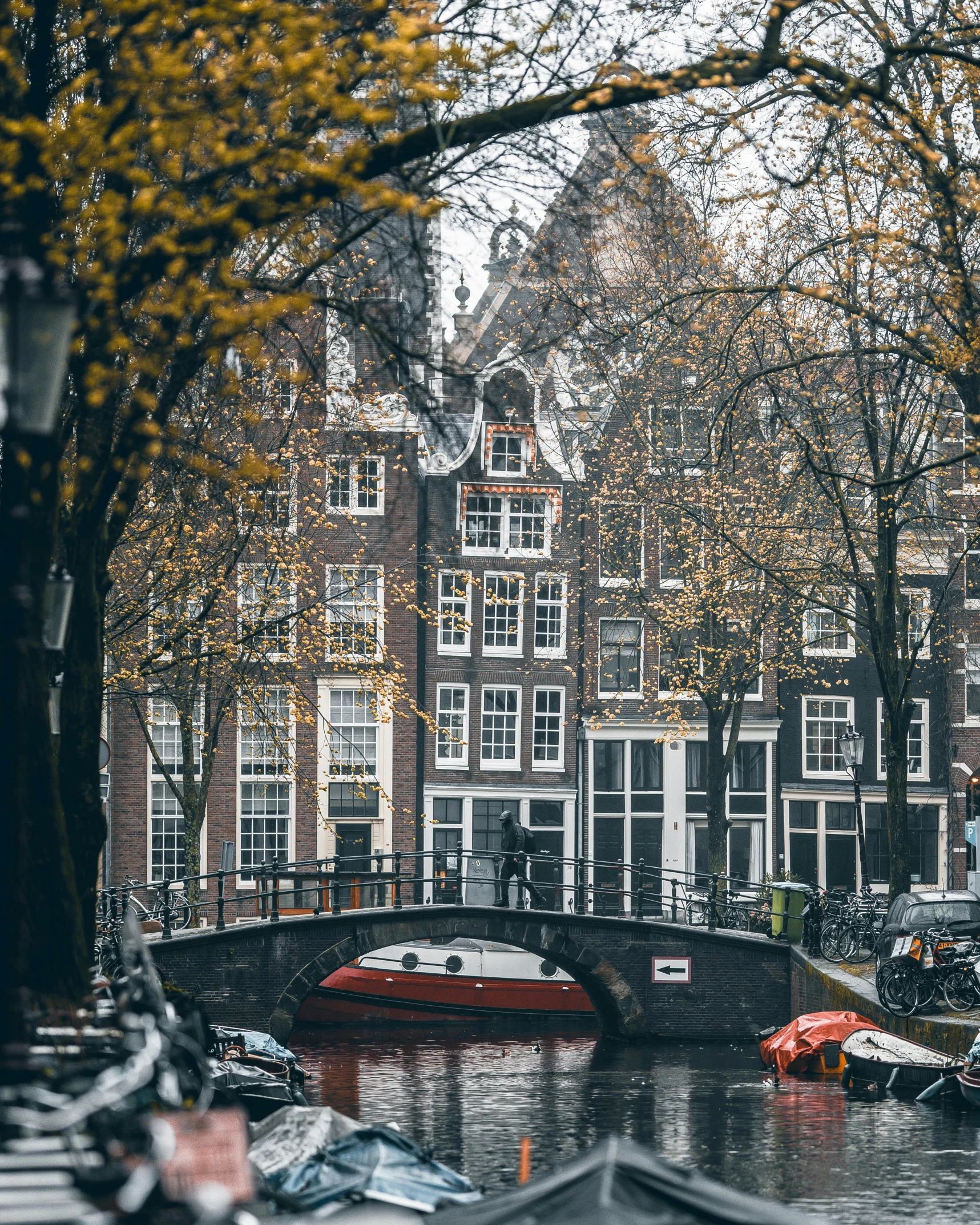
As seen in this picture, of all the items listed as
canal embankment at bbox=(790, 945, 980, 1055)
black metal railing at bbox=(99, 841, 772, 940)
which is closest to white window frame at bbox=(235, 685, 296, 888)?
black metal railing at bbox=(99, 841, 772, 940)

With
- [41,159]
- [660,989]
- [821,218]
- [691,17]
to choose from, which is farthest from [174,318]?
[660,989]

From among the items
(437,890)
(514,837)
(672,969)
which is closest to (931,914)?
(672,969)

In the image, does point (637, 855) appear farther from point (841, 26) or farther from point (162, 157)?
point (162, 157)

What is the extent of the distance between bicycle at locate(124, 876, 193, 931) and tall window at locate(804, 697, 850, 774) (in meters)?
14.8

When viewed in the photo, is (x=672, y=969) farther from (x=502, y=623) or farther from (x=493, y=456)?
(x=493, y=456)

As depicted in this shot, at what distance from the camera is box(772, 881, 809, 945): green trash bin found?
27.2 m

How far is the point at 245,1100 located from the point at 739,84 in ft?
33.6

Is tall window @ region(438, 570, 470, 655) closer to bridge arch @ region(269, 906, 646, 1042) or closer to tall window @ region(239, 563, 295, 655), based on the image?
tall window @ region(239, 563, 295, 655)

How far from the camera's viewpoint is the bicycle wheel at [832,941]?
25500 mm

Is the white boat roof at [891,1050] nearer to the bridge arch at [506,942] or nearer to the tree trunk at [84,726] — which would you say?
the bridge arch at [506,942]

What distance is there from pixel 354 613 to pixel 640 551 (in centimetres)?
646

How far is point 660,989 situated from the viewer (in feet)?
88.5

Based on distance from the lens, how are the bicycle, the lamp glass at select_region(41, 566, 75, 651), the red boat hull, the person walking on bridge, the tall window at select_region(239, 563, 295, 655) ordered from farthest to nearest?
the red boat hull, the person walking on bridge, the bicycle, the tall window at select_region(239, 563, 295, 655), the lamp glass at select_region(41, 566, 75, 651)

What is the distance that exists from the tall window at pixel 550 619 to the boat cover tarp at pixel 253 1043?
54.4 ft
